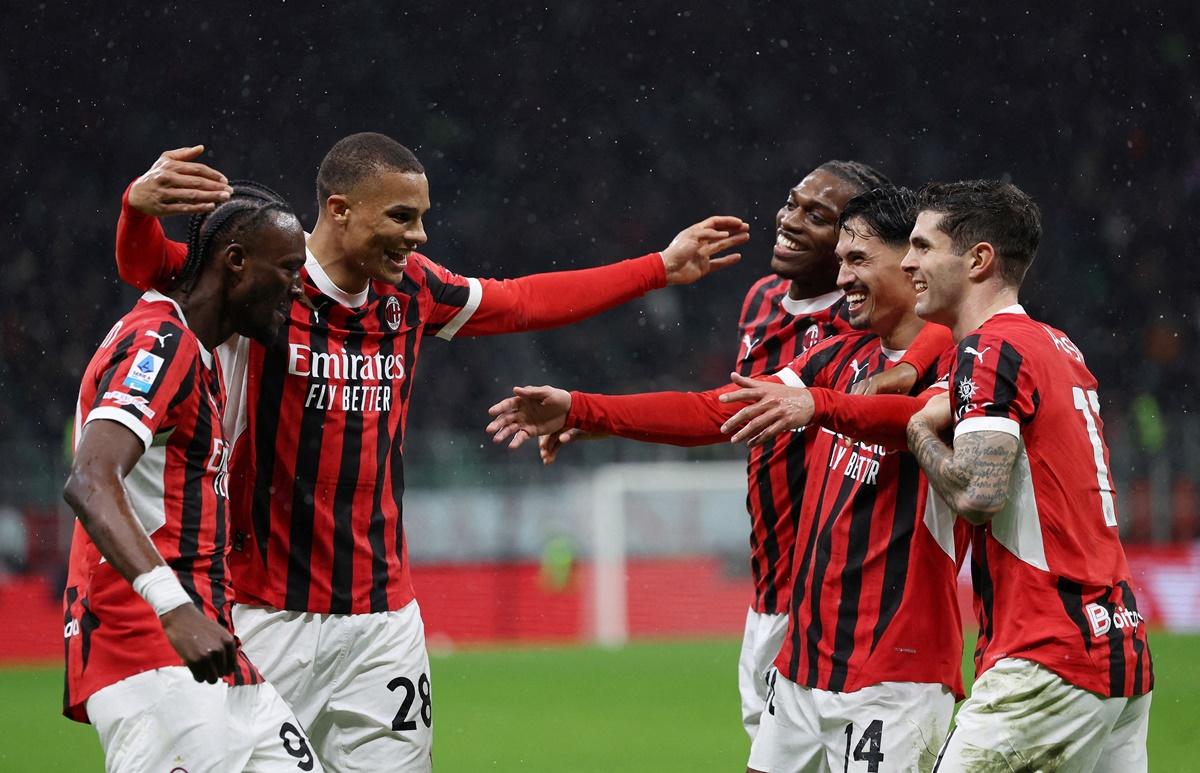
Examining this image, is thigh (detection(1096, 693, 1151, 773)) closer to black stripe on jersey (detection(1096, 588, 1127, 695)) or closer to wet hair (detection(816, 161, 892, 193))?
black stripe on jersey (detection(1096, 588, 1127, 695))

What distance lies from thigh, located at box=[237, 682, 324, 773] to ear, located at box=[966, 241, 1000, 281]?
2.11m

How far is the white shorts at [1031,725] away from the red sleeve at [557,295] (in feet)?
6.36

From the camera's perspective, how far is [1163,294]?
19625 millimetres

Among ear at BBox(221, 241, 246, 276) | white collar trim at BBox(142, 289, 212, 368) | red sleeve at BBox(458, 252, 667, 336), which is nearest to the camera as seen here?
white collar trim at BBox(142, 289, 212, 368)

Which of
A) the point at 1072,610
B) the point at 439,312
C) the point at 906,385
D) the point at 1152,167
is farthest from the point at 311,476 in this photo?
the point at 1152,167

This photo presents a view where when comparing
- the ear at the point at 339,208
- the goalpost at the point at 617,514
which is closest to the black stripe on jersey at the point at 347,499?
the ear at the point at 339,208

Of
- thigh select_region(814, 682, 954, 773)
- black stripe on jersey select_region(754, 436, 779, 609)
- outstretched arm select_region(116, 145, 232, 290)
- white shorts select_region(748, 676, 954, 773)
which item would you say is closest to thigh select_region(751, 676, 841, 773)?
white shorts select_region(748, 676, 954, 773)

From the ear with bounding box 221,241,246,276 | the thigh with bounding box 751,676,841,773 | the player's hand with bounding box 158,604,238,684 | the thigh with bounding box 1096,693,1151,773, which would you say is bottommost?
the thigh with bounding box 751,676,841,773

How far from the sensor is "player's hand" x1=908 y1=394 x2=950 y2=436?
372cm

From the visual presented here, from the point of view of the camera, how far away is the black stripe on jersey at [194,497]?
11.1 ft

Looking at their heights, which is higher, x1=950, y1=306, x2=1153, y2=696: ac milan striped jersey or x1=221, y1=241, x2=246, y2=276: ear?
x1=221, y1=241, x2=246, y2=276: ear

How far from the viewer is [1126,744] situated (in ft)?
11.6

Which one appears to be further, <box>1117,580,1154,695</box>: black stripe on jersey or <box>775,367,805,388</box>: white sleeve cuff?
<box>775,367,805,388</box>: white sleeve cuff

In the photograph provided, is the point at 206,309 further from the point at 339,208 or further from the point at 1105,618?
the point at 1105,618
